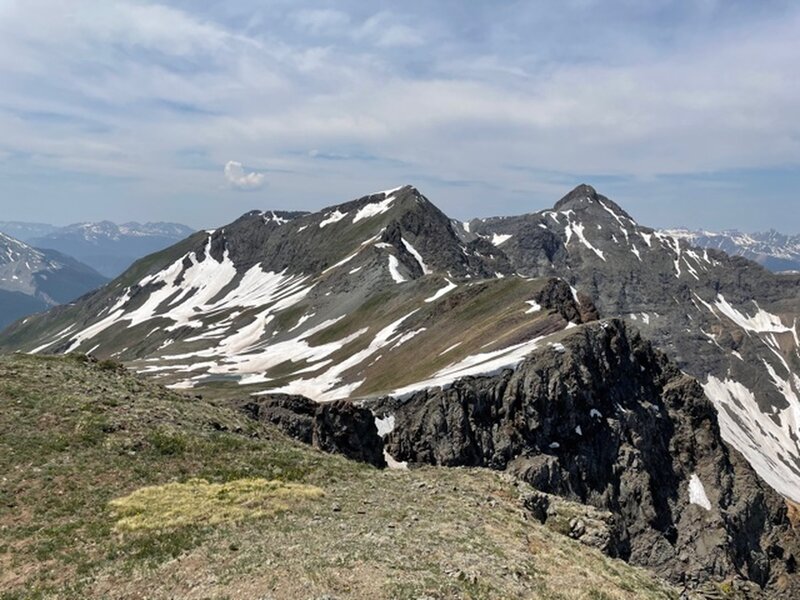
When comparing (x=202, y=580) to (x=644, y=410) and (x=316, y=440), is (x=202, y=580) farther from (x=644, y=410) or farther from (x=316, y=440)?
(x=644, y=410)

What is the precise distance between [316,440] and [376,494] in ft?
111

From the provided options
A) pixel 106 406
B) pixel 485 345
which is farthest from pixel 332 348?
pixel 106 406

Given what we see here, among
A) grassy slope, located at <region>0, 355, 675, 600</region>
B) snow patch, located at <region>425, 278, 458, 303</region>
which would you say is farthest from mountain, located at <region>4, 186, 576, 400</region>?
grassy slope, located at <region>0, 355, 675, 600</region>

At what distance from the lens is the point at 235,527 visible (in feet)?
81.4

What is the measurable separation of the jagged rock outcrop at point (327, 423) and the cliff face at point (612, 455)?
3786mm

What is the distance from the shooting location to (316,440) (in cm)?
6353

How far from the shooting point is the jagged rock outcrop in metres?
64.2

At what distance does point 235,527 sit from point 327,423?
41.2m

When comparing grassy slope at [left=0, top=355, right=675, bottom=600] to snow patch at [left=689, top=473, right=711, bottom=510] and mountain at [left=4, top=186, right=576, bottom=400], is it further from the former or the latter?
snow patch at [left=689, top=473, right=711, bottom=510]

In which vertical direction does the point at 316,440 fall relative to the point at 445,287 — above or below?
below

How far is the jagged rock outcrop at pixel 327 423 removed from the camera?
6425cm

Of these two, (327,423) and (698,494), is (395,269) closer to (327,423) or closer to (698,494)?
(698,494)

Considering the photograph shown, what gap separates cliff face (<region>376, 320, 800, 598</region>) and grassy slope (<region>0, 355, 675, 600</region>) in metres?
33.0

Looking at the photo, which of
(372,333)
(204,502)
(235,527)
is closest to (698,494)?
(372,333)
